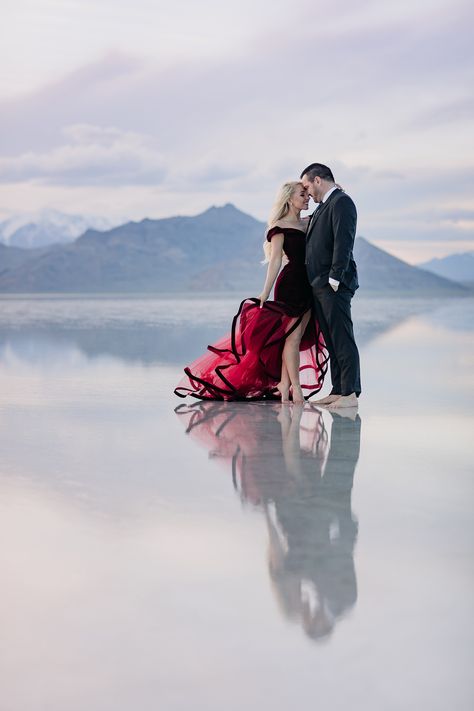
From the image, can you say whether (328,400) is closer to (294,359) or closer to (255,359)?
(294,359)

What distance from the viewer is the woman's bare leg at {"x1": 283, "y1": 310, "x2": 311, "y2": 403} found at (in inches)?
269

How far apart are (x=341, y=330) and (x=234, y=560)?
12.6 ft

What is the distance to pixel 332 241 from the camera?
654 cm

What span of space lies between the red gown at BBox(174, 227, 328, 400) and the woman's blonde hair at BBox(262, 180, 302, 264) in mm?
77

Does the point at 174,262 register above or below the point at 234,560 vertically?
above

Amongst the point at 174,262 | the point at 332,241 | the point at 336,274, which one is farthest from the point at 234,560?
the point at 174,262

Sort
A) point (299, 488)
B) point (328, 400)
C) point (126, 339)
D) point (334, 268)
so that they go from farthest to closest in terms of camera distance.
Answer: point (126, 339) → point (328, 400) → point (334, 268) → point (299, 488)

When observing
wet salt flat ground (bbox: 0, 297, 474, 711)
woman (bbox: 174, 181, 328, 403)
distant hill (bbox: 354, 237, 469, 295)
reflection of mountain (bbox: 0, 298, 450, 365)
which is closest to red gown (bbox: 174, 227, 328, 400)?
woman (bbox: 174, 181, 328, 403)

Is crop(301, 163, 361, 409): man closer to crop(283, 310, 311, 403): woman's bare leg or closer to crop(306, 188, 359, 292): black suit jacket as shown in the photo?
crop(306, 188, 359, 292): black suit jacket

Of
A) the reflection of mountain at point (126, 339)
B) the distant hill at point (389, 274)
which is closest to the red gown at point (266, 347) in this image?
the reflection of mountain at point (126, 339)

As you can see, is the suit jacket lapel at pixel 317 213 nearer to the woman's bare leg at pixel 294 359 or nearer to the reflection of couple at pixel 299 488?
the woman's bare leg at pixel 294 359

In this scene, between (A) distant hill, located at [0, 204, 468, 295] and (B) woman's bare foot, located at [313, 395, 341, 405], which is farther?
(A) distant hill, located at [0, 204, 468, 295]

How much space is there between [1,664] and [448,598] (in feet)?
3.84

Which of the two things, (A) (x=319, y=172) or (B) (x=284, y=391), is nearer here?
(A) (x=319, y=172)
